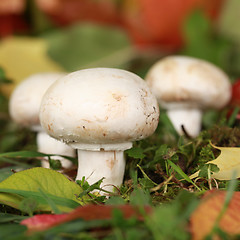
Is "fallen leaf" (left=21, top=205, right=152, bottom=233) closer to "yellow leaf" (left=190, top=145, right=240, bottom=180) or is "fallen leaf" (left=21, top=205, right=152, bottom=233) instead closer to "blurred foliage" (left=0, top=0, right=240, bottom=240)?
"blurred foliage" (left=0, top=0, right=240, bottom=240)

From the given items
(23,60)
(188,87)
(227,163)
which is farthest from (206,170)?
(23,60)

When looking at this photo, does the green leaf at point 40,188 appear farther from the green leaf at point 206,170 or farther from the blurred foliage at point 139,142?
the green leaf at point 206,170

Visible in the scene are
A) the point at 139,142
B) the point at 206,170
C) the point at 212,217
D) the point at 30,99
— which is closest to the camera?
the point at 212,217

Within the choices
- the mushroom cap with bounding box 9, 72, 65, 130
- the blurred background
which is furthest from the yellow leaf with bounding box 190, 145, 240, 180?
the blurred background

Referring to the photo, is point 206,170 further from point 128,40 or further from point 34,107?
point 128,40

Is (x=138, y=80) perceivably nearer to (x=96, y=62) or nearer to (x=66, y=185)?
(x=66, y=185)

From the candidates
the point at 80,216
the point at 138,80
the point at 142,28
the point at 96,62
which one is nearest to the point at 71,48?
the point at 96,62
